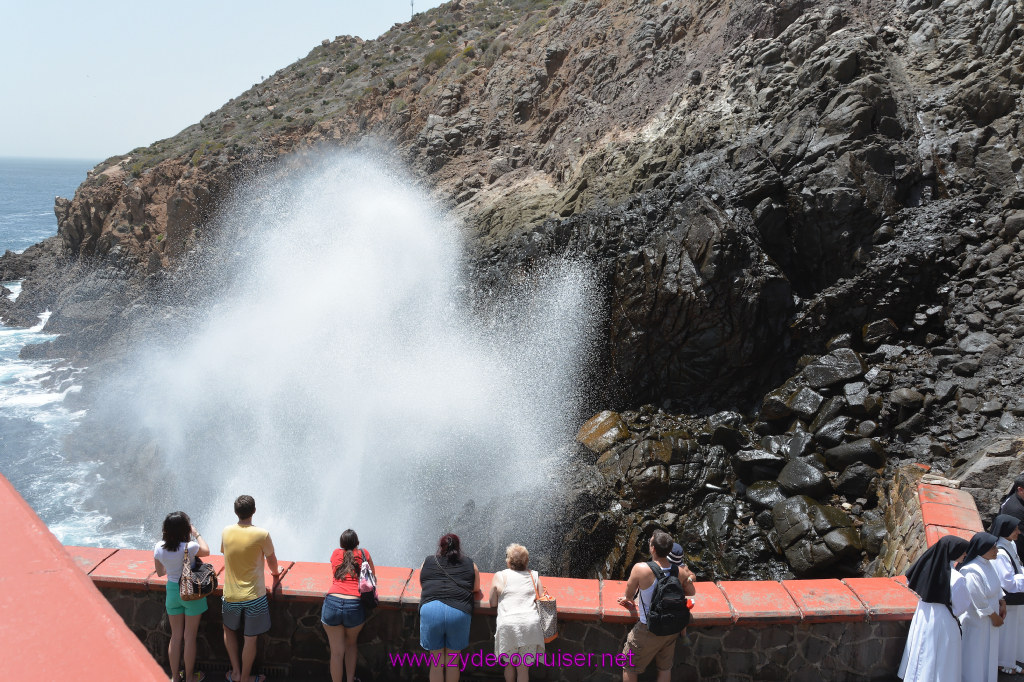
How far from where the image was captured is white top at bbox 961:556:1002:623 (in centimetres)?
387

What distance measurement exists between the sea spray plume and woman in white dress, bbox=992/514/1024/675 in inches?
279

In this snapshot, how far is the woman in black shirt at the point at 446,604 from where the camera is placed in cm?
402

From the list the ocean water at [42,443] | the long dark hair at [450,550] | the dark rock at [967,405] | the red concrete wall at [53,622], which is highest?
the red concrete wall at [53,622]

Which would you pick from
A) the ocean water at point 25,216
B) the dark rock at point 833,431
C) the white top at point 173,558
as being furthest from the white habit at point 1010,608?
the ocean water at point 25,216

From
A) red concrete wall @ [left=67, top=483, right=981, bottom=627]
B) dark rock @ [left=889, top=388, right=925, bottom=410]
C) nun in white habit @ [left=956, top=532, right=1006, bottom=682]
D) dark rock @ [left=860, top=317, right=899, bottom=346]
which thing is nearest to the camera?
nun in white habit @ [left=956, top=532, right=1006, bottom=682]

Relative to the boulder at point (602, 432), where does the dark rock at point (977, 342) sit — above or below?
above

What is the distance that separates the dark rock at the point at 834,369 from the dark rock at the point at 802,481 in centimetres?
194

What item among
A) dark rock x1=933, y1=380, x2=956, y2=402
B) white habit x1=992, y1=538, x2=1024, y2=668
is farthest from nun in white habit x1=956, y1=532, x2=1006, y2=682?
dark rock x1=933, y1=380, x2=956, y2=402

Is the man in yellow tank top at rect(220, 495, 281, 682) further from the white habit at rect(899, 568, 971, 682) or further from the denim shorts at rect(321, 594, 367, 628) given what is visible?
the white habit at rect(899, 568, 971, 682)

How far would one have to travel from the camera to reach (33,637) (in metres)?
1.31

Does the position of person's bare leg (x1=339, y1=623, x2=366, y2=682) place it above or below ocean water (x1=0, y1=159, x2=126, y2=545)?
above

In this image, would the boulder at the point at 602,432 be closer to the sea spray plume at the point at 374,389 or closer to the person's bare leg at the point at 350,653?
the sea spray plume at the point at 374,389

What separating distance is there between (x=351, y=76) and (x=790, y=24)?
93.0 feet

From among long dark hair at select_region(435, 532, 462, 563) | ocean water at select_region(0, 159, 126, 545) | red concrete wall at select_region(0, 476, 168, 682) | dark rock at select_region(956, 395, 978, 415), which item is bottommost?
ocean water at select_region(0, 159, 126, 545)
